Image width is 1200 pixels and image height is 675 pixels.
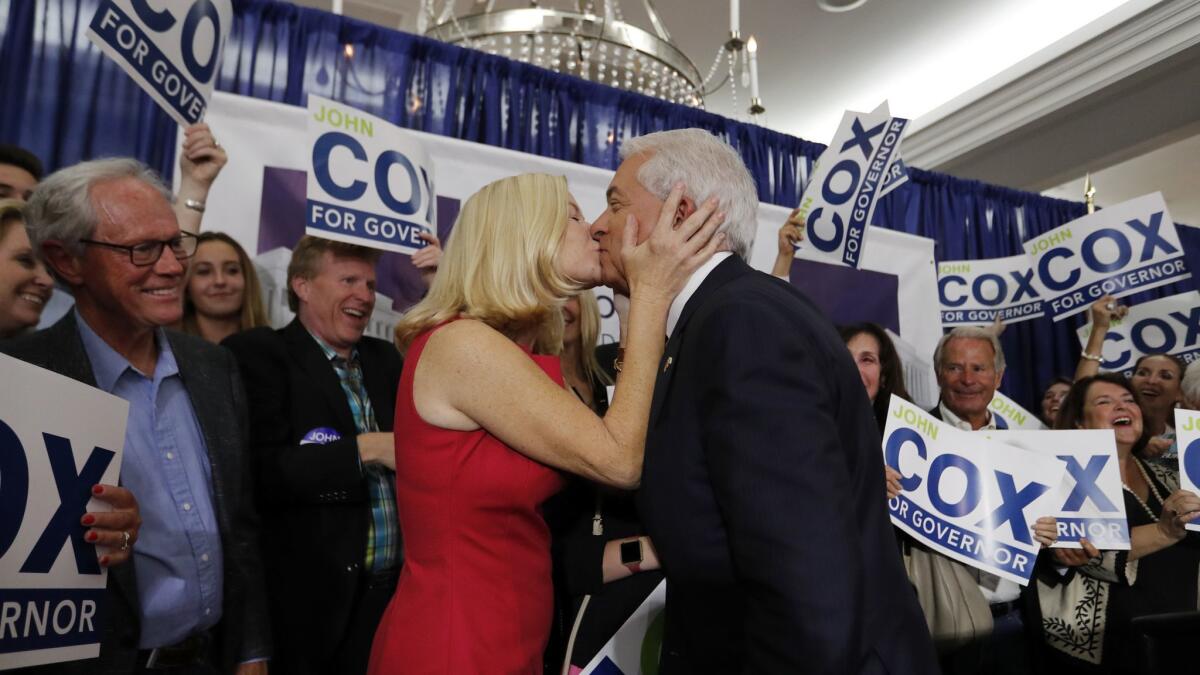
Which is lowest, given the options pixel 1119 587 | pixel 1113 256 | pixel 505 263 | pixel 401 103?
pixel 1119 587

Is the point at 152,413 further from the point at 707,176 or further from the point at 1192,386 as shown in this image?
the point at 1192,386

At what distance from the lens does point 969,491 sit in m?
2.51

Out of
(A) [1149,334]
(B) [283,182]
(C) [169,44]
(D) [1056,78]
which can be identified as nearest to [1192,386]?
(A) [1149,334]

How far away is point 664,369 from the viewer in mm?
1247

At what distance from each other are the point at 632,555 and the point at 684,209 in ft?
2.02

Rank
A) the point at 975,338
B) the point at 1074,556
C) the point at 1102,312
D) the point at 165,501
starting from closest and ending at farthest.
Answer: the point at 165,501
the point at 1074,556
the point at 975,338
the point at 1102,312

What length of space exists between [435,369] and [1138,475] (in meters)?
2.66

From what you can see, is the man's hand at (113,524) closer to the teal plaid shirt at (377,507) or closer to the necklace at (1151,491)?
the teal plaid shirt at (377,507)

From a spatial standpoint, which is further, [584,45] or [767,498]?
[584,45]

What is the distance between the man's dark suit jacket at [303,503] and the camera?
2025 millimetres

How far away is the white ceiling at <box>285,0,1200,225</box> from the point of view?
5.07m

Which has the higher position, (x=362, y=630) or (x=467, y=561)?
(x=467, y=561)

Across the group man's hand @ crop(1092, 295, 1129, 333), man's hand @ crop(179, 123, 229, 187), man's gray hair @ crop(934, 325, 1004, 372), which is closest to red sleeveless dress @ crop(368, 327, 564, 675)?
man's hand @ crop(179, 123, 229, 187)

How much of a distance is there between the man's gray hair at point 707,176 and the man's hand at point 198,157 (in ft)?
4.56
